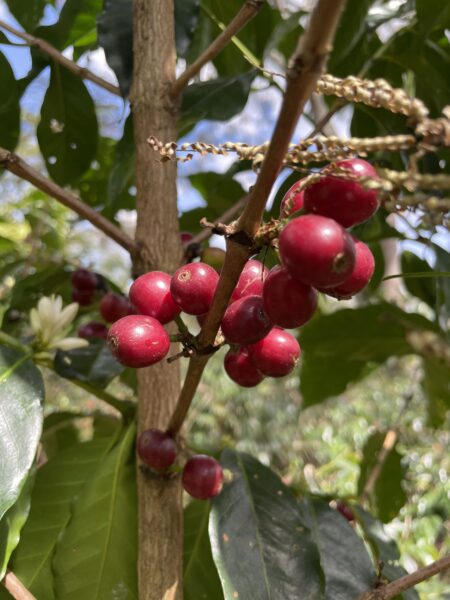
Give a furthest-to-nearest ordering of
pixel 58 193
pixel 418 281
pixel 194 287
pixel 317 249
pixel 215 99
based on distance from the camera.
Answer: pixel 418 281
pixel 215 99
pixel 58 193
pixel 194 287
pixel 317 249

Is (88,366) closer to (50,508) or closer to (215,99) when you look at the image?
(50,508)

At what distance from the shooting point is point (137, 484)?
77cm

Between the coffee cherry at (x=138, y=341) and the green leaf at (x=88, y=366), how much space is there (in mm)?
298

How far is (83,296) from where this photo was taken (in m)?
1.07

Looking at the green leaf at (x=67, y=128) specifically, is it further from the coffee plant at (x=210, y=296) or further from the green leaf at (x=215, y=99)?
the green leaf at (x=215, y=99)

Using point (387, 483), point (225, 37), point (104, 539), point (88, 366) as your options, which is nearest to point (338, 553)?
point (104, 539)

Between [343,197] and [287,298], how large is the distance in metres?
0.08

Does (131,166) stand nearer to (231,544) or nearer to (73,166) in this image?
(73,166)

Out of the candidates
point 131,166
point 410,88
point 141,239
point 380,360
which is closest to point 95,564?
point 141,239

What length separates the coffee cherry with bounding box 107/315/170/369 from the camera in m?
0.51

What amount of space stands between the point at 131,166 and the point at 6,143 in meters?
0.23

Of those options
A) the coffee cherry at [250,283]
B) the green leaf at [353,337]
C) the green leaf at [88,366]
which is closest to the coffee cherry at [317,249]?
the coffee cherry at [250,283]

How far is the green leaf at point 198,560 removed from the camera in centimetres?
79

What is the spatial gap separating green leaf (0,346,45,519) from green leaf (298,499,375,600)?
0.38 meters
